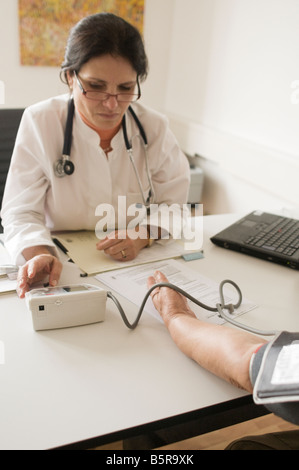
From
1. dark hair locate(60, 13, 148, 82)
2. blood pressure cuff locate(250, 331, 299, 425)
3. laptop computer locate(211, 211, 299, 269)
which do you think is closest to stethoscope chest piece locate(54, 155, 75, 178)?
dark hair locate(60, 13, 148, 82)

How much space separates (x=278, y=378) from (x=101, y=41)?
3.23 feet

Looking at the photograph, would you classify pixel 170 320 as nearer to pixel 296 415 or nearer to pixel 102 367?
pixel 102 367

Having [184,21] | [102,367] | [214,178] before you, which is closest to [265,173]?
[214,178]

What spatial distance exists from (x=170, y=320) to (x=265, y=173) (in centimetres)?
168

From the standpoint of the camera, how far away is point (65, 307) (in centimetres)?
91

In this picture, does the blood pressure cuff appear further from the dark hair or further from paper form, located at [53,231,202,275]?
the dark hair

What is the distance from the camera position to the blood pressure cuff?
64cm

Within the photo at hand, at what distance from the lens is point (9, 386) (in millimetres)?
758

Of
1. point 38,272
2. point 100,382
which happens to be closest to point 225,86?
point 38,272

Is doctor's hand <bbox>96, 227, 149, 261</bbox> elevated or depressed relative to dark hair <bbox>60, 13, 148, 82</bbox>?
depressed

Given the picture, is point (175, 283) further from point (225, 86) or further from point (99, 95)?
point (225, 86)

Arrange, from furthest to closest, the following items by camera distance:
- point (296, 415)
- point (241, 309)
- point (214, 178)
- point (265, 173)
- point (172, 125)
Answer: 1. point (172, 125)
2. point (214, 178)
3. point (265, 173)
4. point (241, 309)
5. point (296, 415)

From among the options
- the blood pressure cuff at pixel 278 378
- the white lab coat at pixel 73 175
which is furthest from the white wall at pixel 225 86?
the blood pressure cuff at pixel 278 378

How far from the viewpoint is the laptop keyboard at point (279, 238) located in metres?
1.30
